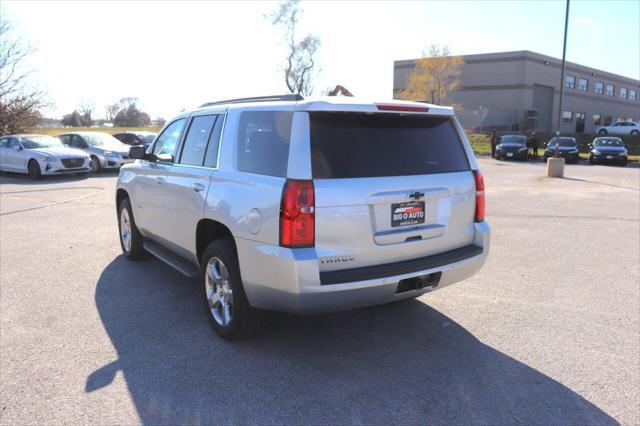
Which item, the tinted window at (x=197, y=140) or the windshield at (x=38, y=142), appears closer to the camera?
the tinted window at (x=197, y=140)

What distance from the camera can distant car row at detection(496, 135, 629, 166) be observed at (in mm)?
28703

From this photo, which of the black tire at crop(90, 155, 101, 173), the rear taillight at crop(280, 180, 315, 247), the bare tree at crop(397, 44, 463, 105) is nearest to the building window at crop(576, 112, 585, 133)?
the bare tree at crop(397, 44, 463, 105)

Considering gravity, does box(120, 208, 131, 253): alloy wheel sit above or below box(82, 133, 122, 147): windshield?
below

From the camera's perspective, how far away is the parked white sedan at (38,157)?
16.8 m

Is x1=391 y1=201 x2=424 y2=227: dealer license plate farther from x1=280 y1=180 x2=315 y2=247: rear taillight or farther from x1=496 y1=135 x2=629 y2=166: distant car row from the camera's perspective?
x1=496 y1=135 x2=629 y2=166: distant car row

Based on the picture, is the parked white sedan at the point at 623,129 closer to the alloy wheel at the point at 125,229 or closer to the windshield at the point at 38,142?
the windshield at the point at 38,142

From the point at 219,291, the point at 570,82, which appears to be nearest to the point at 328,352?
the point at 219,291

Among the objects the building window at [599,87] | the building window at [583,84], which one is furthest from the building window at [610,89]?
the building window at [583,84]

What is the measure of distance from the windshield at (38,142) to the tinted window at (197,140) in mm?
15329

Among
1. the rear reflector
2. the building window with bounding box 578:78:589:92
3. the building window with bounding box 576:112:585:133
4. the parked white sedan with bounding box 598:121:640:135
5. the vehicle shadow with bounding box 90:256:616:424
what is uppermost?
the building window with bounding box 578:78:589:92

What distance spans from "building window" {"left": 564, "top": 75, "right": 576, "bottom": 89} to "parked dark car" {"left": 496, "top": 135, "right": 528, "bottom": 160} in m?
37.2

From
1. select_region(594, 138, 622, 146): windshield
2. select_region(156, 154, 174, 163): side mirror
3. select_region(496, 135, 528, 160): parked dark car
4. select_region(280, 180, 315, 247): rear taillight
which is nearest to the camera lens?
select_region(280, 180, 315, 247): rear taillight

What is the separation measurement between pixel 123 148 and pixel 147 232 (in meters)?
16.0

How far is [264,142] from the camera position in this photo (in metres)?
3.75
